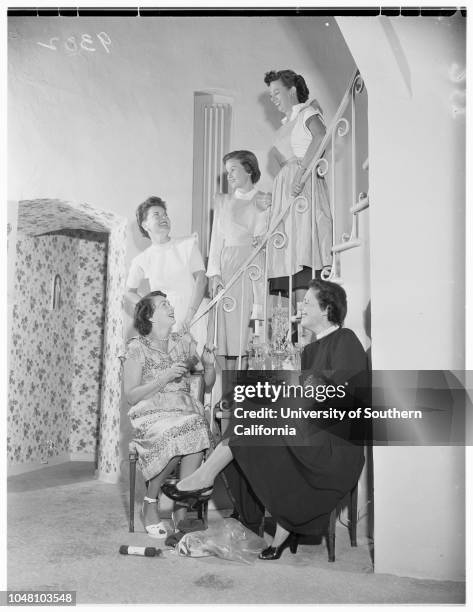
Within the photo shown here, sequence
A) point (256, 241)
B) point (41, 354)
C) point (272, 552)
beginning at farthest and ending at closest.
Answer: point (41, 354) < point (256, 241) < point (272, 552)

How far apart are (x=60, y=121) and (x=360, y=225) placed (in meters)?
1.54

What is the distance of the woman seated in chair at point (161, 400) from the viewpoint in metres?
2.76

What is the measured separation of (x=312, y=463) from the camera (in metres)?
2.40

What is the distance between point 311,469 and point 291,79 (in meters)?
1.79

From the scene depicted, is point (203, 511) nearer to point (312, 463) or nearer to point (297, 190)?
point (312, 463)

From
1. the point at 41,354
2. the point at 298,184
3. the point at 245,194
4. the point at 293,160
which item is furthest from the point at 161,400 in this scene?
the point at 41,354

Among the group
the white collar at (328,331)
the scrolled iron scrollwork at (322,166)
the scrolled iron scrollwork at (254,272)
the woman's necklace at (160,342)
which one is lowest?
the woman's necklace at (160,342)

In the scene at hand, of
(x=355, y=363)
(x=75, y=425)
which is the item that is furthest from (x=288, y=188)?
(x=75, y=425)

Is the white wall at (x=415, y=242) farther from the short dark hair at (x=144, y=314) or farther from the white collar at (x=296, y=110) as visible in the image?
the short dark hair at (x=144, y=314)

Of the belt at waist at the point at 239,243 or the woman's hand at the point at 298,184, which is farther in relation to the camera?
the belt at waist at the point at 239,243

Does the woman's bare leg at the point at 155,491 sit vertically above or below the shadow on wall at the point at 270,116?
below

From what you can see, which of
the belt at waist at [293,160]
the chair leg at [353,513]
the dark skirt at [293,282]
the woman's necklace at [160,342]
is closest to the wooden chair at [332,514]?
the chair leg at [353,513]

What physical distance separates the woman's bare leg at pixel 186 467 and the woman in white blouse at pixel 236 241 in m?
0.44

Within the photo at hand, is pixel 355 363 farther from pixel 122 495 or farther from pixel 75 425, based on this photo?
pixel 75 425
